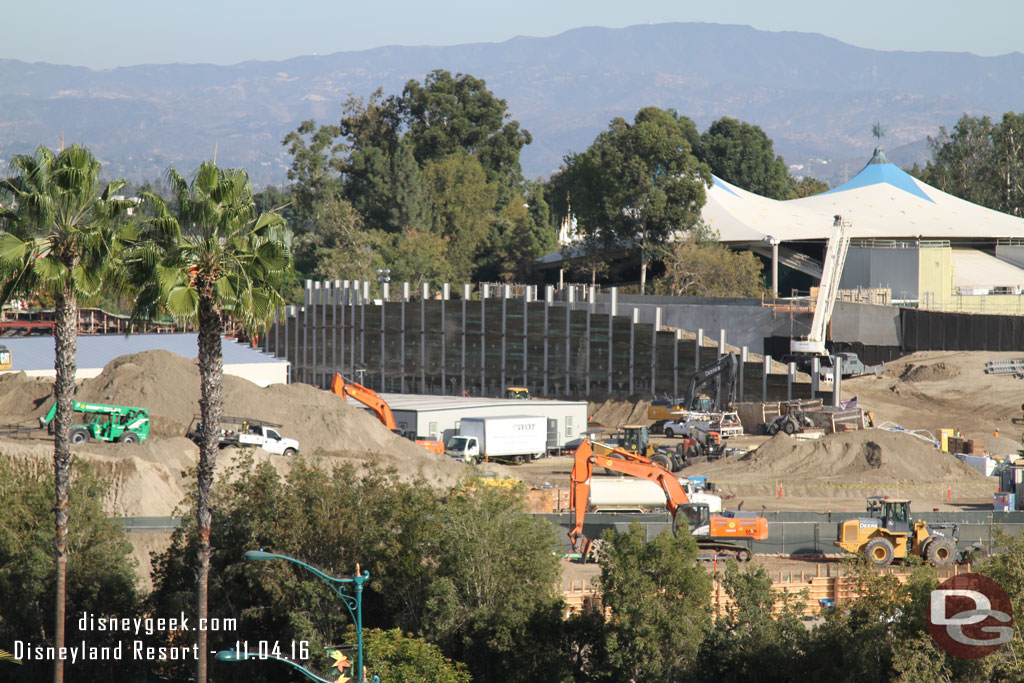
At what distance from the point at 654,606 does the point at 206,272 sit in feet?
38.7

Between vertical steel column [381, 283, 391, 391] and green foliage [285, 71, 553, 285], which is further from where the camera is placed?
green foliage [285, 71, 553, 285]

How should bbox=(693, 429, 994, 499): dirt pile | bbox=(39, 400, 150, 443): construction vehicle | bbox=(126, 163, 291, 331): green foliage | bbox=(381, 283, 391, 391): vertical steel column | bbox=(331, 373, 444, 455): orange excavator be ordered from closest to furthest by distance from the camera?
bbox=(126, 163, 291, 331): green foliage, bbox=(693, 429, 994, 499): dirt pile, bbox=(39, 400, 150, 443): construction vehicle, bbox=(331, 373, 444, 455): orange excavator, bbox=(381, 283, 391, 391): vertical steel column

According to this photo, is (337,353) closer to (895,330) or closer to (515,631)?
(895,330)

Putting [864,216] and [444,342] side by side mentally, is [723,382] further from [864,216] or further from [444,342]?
[864,216]

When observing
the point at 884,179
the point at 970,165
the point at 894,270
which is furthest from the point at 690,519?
the point at 970,165

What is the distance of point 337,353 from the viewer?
102625 millimetres

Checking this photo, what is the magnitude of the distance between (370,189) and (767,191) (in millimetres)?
57127

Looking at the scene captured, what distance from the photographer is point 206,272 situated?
23672mm

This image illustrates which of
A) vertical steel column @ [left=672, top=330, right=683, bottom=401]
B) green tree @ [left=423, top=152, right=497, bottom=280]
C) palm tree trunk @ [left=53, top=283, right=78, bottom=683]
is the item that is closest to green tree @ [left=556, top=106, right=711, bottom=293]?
vertical steel column @ [left=672, top=330, right=683, bottom=401]

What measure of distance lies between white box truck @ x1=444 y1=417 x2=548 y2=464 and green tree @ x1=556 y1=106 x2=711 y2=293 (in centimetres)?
4280

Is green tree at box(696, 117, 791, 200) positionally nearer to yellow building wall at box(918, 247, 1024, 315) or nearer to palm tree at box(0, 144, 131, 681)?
yellow building wall at box(918, 247, 1024, 315)

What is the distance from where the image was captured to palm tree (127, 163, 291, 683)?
23.3 metres

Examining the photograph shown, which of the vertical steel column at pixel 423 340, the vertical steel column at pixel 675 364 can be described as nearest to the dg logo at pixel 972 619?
the vertical steel column at pixel 675 364

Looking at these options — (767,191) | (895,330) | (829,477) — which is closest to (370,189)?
(767,191)
